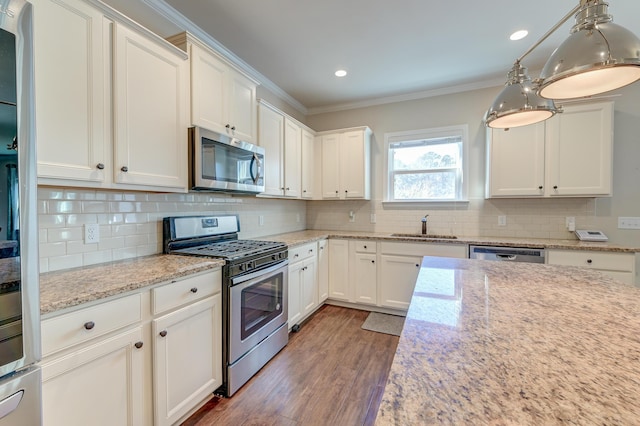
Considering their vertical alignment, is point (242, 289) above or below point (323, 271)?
above

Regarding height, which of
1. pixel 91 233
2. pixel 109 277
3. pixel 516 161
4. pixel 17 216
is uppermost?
pixel 516 161

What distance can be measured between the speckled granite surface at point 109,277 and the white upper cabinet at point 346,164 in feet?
7.44

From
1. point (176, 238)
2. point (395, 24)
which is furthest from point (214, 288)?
point (395, 24)

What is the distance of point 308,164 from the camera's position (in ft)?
12.4

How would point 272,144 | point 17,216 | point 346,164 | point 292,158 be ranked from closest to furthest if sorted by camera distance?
1. point 17,216
2. point 272,144
3. point 292,158
4. point 346,164

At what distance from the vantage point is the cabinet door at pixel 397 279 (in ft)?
10.4

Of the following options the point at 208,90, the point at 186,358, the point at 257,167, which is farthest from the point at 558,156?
the point at 186,358

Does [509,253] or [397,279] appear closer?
[509,253]

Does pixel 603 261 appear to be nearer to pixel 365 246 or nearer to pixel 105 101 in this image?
pixel 365 246

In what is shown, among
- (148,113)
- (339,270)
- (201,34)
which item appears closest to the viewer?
(148,113)

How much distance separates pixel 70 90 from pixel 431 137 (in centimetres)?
349

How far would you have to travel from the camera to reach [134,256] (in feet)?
6.25

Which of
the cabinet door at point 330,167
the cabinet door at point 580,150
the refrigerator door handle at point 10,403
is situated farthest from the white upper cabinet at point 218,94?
the cabinet door at point 580,150

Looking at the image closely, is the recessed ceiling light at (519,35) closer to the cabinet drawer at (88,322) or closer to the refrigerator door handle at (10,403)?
the cabinet drawer at (88,322)
